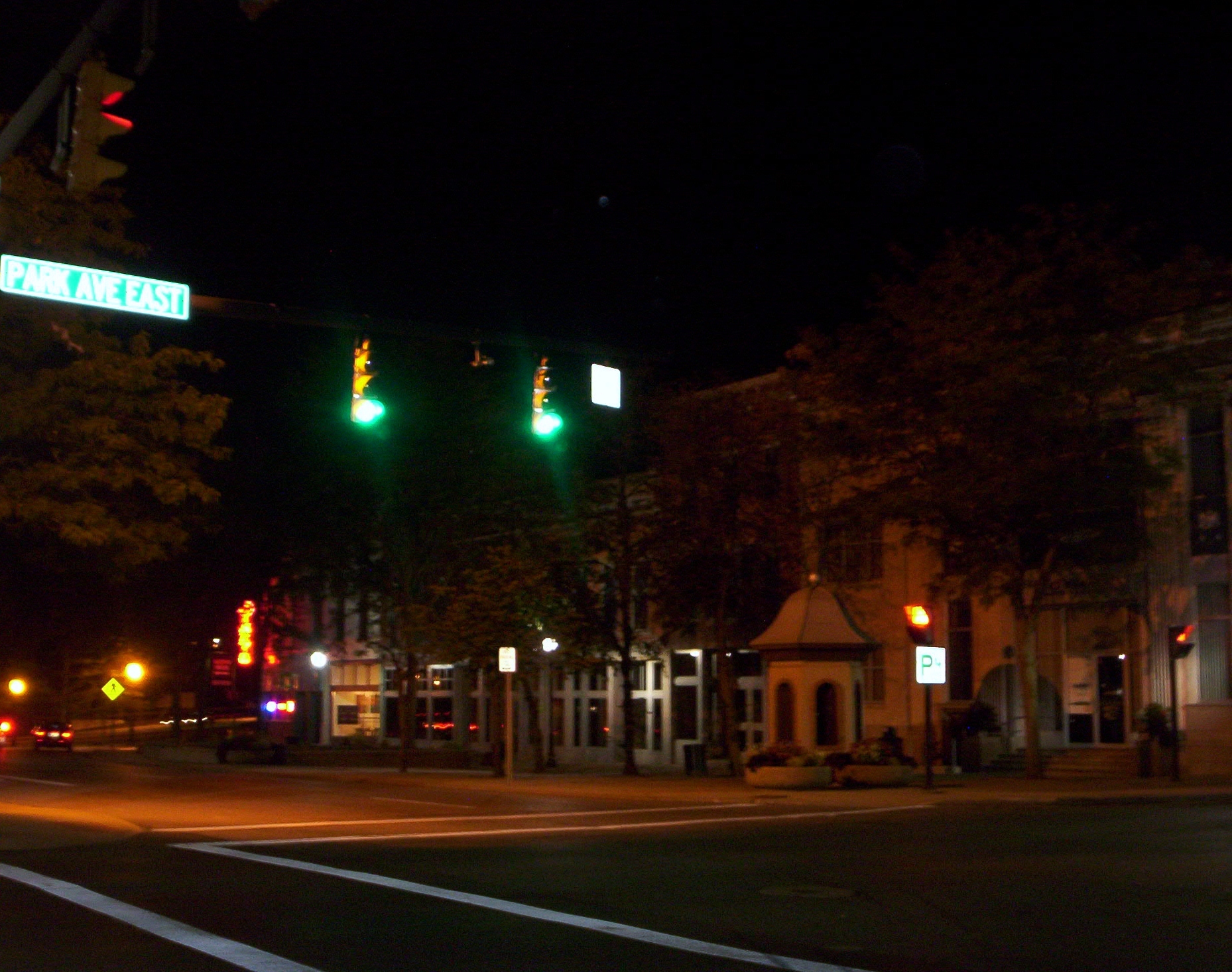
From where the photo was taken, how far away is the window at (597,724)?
168 feet

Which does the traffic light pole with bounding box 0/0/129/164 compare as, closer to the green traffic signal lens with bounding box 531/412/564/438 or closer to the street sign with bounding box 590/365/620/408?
the green traffic signal lens with bounding box 531/412/564/438

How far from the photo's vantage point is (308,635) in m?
62.0

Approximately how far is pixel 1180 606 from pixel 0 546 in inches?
971

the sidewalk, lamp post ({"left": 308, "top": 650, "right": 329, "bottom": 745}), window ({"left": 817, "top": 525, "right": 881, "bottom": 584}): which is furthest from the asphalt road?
lamp post ({"left": 308, "top": 650, "right": 329, "bottom": 745})

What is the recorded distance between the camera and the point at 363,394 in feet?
56.3

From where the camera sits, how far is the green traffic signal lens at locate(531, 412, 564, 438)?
706 inches

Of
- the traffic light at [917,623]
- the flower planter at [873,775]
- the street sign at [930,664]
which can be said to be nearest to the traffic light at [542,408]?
the traffic light at [917,623]

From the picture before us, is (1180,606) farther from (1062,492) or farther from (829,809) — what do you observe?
(829,809)

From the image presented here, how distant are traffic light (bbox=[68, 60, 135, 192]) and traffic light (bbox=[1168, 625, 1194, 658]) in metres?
24.1

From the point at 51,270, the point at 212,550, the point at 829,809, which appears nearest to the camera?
the point at 51,270

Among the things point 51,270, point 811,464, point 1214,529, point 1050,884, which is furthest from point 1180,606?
point 51,270

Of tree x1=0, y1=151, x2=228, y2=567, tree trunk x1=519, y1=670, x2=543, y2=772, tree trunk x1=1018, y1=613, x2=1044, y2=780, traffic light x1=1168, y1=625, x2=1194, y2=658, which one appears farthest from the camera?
tree trunk x1=519, y1=670, x2=543, y2=772

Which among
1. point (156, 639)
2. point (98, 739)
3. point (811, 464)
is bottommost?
point (98, 739)

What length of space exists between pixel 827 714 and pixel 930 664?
5393 millimetres
